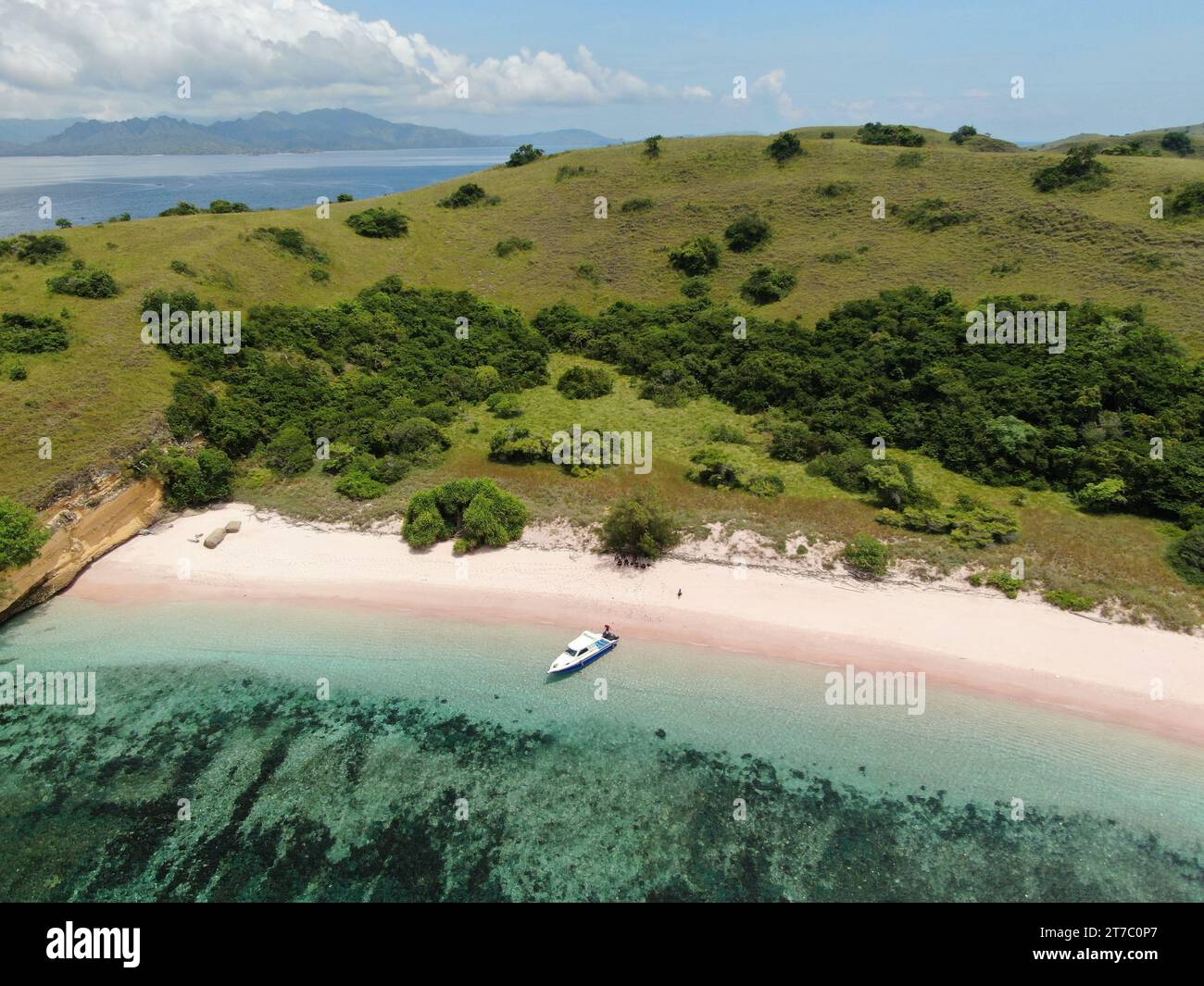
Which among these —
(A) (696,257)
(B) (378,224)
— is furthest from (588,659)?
(B) (378,224)

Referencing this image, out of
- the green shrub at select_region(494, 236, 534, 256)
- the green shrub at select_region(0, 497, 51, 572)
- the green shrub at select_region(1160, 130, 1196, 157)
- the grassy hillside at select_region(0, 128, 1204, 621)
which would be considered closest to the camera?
the green shrub at select_region(0, 497, 51, 572)

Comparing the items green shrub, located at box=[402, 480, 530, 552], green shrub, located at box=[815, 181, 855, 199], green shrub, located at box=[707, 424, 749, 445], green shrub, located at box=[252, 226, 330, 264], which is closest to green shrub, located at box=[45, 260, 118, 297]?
green shrub, located at box=[252, 226, 330, 264]

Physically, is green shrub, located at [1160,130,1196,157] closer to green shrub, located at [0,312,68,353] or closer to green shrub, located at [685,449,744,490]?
green shrub, located at [685,449,744,490]

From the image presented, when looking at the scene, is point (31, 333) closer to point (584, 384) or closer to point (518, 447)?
point (518, 447)

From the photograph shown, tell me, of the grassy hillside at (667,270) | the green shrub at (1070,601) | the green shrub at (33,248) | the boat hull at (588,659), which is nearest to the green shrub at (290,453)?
the grassy hillside at (667,270)
